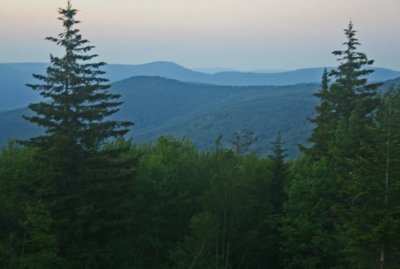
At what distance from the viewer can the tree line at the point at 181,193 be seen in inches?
711

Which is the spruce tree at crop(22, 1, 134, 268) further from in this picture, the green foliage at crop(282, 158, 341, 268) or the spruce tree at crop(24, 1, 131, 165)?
the green foliage at crop(282, 158, 341, 268)

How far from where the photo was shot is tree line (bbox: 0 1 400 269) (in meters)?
18.0

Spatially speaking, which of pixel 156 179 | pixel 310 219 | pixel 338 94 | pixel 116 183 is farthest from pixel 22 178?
pixel 338 94

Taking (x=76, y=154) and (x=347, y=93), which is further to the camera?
(x=347, y=93)

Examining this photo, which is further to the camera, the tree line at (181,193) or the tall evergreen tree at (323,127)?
the tall evergreen tree at (323,127)

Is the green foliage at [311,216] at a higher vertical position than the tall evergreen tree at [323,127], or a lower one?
lower

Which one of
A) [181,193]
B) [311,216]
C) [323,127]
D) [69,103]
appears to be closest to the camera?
[69,103]

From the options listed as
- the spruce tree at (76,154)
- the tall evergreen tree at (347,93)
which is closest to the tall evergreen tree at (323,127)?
the tall evergreen tree at (347,93)

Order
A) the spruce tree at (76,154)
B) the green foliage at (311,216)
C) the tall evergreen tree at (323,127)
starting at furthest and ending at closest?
the tall evergreen tree at (323,127) < the green foliage at (311,216) < the spruce tree at (76,154)

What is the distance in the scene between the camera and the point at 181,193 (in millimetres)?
27297

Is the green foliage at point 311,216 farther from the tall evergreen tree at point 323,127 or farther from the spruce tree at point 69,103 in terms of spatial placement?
the spruce tree at point 69,103

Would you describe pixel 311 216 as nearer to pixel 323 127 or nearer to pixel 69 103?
pixel 323 127

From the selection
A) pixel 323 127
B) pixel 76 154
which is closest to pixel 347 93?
pixel 323 127

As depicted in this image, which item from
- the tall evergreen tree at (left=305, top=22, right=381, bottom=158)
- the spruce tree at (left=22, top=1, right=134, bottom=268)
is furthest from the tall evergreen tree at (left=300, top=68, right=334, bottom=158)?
the spruce tree at (left=22, top=1, right=134, bottom=268)
